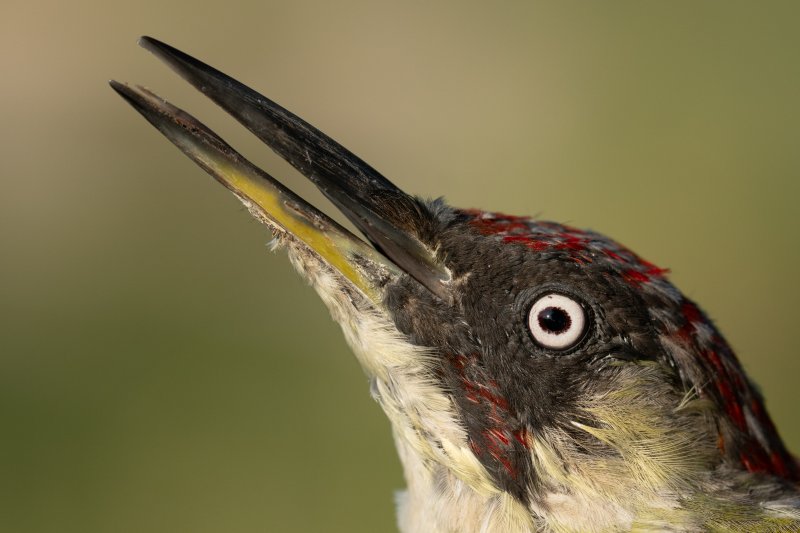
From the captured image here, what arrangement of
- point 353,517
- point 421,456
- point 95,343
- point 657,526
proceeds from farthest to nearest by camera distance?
point 95,343 < point 353,517 < point 421,456 < point 657,526

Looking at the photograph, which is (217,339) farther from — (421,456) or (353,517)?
(421,456)

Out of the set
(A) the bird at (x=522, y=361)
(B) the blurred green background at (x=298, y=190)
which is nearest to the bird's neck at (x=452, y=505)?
(A) the bird at (x=522, y=361)

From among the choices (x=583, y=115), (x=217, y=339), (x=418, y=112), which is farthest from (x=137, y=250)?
(x=583, y=115)

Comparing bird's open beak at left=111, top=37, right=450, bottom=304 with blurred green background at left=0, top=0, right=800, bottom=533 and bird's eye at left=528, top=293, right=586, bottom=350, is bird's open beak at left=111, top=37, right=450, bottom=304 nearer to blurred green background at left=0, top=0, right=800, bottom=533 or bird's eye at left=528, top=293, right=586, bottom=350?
bird's eye at left=528, top=293, right=586, bottom=350

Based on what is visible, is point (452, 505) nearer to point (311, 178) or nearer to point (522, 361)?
point (522, 361)

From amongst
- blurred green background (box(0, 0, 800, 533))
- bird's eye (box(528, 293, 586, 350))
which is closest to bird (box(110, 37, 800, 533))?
bird's eye (box(528, 293, 586, 350))

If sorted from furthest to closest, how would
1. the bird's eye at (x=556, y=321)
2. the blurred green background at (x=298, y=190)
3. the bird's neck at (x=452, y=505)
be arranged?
the blurred green background at (x=298, y=190)
the bird's neck at (x=452, y=505)
the bird's eye at (x=556, y=321)

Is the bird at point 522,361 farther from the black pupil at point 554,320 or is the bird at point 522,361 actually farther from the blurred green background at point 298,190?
the blurred green background at point 298,190
